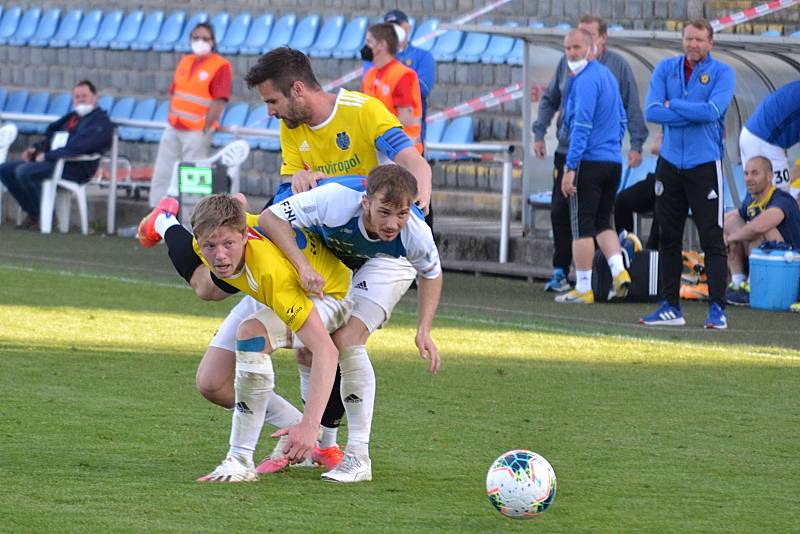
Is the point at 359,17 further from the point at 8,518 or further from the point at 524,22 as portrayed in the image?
the point at 8,518

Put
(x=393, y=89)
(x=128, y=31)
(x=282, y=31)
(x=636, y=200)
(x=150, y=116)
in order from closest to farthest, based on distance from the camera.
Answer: (x=393, y=89)
(x=636, y=200)
(x=282, y=31)
(x=150, y=116)
(x=128, y=31)

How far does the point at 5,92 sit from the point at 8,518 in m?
20.6

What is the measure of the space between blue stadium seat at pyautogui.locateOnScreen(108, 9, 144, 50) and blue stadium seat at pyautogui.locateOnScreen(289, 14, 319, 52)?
3860 millimetres

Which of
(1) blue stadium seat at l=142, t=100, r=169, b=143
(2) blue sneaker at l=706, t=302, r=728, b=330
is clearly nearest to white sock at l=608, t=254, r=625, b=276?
(2) blue sneaker at l=706, t=302, r=728, b=330

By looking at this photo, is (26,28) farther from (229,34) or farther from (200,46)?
(200,46)

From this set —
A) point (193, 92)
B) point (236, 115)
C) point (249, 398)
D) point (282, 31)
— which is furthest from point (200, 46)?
point (249, 398)

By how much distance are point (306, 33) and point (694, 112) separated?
10992mm

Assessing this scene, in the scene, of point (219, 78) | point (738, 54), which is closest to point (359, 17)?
point (219, 78)

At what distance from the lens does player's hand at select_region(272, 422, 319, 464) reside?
552 cm

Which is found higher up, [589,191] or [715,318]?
[589,191]

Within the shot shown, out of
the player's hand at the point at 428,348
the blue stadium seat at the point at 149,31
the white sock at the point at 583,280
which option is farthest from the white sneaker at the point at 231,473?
the blue stadium seat at the point at 149,31

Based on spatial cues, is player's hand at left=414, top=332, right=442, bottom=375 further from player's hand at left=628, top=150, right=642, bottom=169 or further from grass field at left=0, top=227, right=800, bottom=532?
player's hand at left=628, top=150, right=642, bottom=169

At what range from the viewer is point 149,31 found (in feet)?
78.3

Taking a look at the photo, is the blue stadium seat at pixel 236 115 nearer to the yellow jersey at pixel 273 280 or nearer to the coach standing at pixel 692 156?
the coach standing at pixel 692 156
